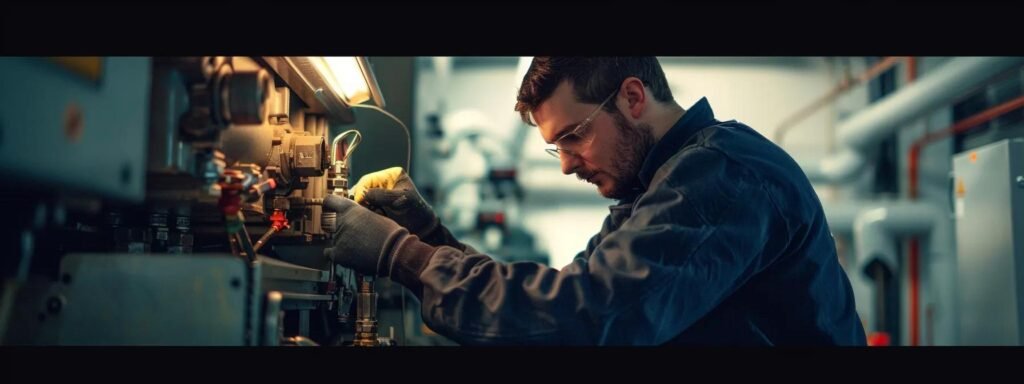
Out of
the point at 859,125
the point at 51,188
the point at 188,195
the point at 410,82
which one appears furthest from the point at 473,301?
the point at 859,125

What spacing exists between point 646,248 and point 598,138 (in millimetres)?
366

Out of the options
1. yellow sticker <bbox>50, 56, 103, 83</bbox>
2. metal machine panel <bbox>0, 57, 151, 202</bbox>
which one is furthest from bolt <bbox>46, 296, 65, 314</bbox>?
yellow sticker <bbox>50, 56, 103, 83</bbox>

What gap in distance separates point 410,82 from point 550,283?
1.23 metres

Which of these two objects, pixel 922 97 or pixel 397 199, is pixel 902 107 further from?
pixel 397 199

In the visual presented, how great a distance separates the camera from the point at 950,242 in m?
3.52

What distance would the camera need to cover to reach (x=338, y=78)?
4.17ft

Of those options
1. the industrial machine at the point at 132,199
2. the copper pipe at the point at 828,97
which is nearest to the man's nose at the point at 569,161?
the industrial machine at the point at 132,199

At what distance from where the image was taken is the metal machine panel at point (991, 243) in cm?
190

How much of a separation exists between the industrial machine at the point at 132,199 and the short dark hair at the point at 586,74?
1.38 ft

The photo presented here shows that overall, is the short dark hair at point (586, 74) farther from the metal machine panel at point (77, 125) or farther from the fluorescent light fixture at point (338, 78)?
the metal machine panel at point (77, 125)

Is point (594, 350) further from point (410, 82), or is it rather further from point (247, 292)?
point (410, 82)

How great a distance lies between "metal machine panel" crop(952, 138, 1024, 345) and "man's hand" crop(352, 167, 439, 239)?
149cm

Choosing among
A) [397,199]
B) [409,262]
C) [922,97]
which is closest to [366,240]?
[409,262]

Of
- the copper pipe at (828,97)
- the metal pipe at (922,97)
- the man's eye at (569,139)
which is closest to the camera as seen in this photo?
the man's eye at (569,139)
